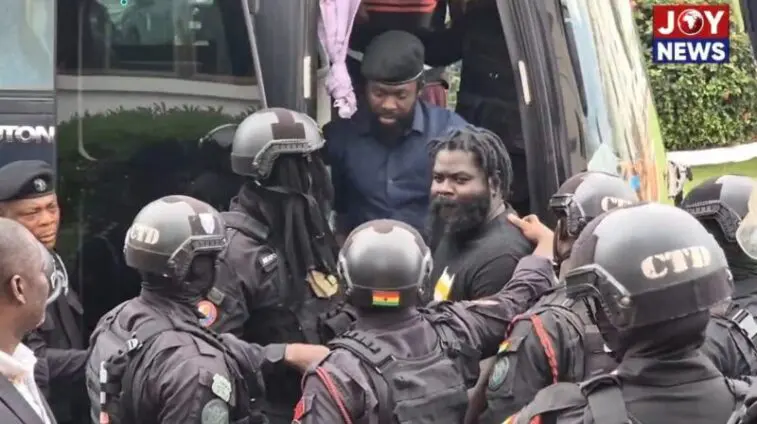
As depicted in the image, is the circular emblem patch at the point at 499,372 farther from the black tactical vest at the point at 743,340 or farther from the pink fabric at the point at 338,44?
the pink fabric at the point at 338,44

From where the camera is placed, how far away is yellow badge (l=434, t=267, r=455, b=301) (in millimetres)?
4680

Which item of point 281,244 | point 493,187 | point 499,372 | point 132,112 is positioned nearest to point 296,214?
point 281,244

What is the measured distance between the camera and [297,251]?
4.77m

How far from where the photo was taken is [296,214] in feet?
15.6

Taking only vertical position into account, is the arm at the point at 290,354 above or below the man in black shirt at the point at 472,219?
below

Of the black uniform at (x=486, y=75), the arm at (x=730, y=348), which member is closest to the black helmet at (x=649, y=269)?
the arm at (x=730, y=348)

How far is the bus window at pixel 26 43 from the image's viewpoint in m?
4.86

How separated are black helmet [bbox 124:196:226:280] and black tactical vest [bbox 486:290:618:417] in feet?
3.08

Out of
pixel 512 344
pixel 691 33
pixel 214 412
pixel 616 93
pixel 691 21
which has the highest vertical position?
pixel 691 21

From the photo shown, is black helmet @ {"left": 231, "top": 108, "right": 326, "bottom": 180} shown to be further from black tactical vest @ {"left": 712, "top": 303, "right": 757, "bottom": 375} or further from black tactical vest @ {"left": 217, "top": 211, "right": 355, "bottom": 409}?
black tactical vest @ {"left": 712, "top": 303, "right": 757, "bottom": 375}

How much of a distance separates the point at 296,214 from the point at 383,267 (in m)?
1.12

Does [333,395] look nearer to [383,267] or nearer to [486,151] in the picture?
[383,267]

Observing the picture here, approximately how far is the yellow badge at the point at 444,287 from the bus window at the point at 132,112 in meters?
1.01

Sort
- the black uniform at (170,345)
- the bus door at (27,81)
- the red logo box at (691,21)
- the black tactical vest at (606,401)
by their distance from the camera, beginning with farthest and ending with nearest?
the red logo box at (691,21), the bus door at (27,81), the black uniform at (170,345), the black tactical vest at (606,401)
